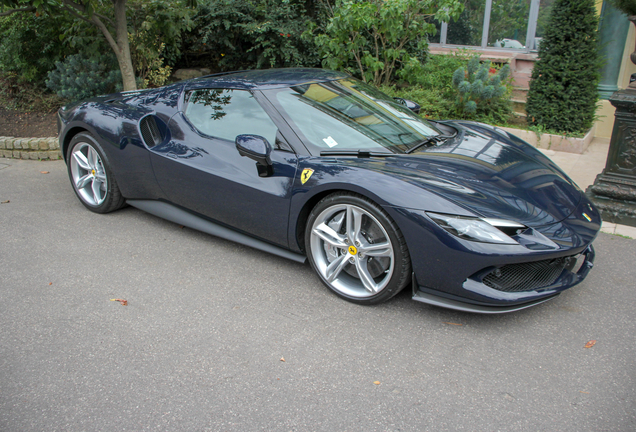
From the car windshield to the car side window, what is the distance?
0.15 metres

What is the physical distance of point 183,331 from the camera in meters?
2.79

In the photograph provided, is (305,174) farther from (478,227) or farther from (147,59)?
(147,59)

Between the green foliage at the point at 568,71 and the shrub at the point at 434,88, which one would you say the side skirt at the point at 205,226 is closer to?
the shrub at the point at 434,88

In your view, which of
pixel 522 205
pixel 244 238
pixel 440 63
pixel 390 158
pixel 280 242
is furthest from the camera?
pixel 440 63

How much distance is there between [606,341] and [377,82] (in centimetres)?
569

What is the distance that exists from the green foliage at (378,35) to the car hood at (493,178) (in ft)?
11.7

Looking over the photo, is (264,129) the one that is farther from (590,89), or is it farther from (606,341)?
(590,89)

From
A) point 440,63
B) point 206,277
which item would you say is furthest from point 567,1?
point 206,277

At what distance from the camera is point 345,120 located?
11.1ft

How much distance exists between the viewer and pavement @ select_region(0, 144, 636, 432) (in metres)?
2.19

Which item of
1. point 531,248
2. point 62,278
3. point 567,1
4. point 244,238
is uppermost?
point 567,1

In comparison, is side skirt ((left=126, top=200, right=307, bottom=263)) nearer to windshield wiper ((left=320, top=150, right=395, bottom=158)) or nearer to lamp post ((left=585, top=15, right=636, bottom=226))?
windshield wiper ((left=320, top=150, right=395, bottom=158))

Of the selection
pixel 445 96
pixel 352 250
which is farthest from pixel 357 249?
pixel 445 96

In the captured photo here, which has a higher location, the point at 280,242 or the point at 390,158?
the point at 390,158
